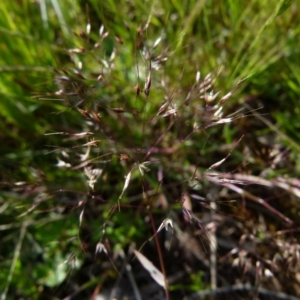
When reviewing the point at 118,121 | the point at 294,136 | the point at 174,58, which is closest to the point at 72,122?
the point at 118,121

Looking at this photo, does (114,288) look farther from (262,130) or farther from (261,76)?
(261,76)

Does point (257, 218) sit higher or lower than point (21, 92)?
lower

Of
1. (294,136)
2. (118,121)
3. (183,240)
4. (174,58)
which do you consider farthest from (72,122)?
(294,136)

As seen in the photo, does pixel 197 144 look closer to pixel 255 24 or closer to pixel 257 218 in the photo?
pixel 257 218

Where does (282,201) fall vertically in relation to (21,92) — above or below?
below

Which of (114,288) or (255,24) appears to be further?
(255,24)

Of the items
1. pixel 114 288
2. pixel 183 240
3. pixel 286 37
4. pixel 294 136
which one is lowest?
pixel 114 288

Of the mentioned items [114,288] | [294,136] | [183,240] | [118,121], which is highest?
[118,121]

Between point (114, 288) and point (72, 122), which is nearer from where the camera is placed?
point (114, 288)
